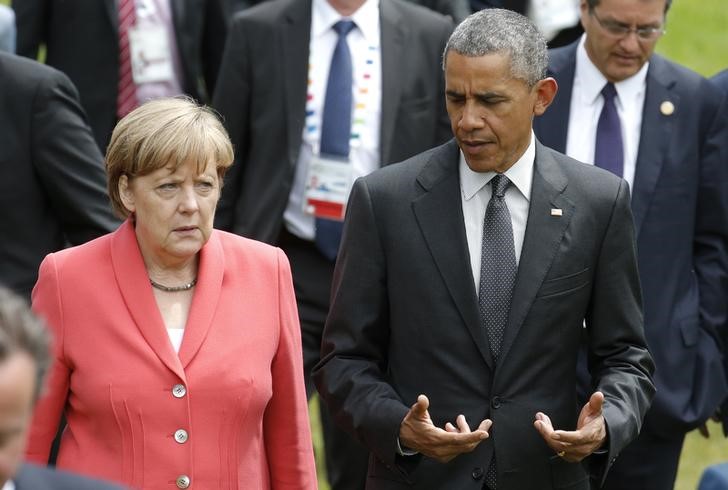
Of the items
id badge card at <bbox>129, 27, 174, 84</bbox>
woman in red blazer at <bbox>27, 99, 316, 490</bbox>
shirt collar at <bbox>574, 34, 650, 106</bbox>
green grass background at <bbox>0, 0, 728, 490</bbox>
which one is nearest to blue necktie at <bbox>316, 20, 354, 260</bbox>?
shirt collar at <bbox>574, 34, 650, 106</bbox>

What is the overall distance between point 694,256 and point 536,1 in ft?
8.60

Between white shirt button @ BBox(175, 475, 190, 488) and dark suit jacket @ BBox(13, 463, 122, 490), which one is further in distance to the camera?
white shirt button @ BBox(175, 475, 190, 488)

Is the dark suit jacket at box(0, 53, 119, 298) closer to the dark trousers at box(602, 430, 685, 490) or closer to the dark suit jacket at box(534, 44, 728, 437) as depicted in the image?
the dark suit jacket at box(534, 44, 728, 437)

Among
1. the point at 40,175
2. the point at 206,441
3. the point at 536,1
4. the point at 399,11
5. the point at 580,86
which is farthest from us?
the point at 536,1

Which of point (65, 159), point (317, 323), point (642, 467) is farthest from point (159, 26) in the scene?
point (642, 467)

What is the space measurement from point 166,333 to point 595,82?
2480 mm

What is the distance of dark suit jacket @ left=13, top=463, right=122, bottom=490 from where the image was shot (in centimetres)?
361

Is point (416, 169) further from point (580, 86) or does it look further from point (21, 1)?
point (21, 1)

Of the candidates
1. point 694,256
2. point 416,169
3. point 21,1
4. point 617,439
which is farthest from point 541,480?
point 21,1

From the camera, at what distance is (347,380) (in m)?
5.65

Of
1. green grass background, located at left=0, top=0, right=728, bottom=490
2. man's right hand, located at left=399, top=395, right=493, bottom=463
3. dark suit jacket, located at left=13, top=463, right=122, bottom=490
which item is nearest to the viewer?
dark suit jacket, located at left=13, top=463, right=122, bottom=490

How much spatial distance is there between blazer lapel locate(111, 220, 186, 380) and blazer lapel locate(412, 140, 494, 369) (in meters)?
0.83

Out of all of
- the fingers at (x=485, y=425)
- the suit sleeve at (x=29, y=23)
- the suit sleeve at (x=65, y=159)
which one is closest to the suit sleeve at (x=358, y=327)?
the fingers at (x=485, y=425)

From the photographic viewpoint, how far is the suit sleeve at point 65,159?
6578 mm
